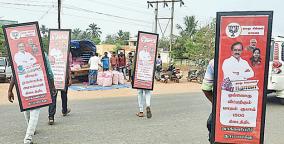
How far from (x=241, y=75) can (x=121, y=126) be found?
4147 millimetres

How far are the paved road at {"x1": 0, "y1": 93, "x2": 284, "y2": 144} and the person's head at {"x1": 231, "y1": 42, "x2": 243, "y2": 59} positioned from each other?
2797 mm

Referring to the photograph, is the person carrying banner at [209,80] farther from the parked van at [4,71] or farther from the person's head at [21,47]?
the parked van at [4,71]

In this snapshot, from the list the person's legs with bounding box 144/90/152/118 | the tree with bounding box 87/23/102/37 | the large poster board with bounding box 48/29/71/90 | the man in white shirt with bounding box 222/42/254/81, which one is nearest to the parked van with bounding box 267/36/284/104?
the person's legs with bounding box 144/90/152/118

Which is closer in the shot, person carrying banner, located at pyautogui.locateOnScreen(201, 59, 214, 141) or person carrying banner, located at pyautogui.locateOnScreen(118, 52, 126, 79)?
person carrying banner, located at pyautogui.locateOnScreen(201, 59, 214, 141)

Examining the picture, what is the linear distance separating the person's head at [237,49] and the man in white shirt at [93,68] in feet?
48.1

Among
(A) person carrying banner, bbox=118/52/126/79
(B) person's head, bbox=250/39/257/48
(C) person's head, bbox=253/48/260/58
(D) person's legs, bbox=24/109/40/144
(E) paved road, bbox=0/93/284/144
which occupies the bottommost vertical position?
(E) paved road, bbox=0/93/284/144

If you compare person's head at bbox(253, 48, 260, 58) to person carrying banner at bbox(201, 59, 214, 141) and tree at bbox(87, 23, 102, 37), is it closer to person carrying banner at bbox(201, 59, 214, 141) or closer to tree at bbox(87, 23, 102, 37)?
person carrying banner at bbox(201, 59, 214, 141)

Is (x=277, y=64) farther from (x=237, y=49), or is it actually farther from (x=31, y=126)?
(x=237, y=49)

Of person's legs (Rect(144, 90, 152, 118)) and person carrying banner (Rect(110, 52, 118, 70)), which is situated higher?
person carrying banner (Rect(110, 52, 118, 70))

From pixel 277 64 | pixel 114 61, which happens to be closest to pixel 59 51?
pixel 277 64

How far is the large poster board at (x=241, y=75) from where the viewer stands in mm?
4008

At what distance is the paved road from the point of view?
667cm

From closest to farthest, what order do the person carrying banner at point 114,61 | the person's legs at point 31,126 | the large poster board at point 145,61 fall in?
the person's legs at point 31,126
the large poster board at point 145,61
the person carrying banner at point 114,61

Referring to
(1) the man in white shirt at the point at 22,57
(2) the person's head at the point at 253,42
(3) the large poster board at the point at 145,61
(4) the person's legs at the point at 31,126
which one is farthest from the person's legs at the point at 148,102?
(2) the person's head at the point at 253,42
